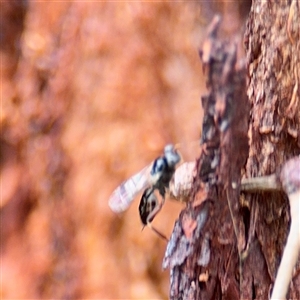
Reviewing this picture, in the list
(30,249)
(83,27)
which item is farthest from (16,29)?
(30,249)

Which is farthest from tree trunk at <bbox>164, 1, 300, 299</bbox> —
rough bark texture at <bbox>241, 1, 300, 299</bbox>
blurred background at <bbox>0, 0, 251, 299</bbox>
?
blurred background at <bbox>0, 0, 251, 299</bbox>

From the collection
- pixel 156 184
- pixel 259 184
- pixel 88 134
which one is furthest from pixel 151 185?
pixel 88 134

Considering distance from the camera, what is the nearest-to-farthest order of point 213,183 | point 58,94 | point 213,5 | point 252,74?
point 213,183 < point 252,74 < point 213,5 < point 58,94

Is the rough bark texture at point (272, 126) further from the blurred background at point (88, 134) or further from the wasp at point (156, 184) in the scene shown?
the blurred background at point (88, 134)

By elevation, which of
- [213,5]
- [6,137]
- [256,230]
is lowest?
[256,230]

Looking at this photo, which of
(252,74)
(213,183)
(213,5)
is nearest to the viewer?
(213,183)

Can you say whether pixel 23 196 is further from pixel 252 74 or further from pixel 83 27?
pixel 252 74
